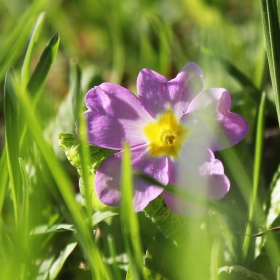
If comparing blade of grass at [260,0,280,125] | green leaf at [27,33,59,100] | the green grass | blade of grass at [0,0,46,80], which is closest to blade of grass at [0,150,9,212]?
the green grass

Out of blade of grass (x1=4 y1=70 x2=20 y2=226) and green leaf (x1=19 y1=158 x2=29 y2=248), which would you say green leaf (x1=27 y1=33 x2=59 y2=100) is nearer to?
blade of grass (x1=4 y1=70 x2=20 y2=226)

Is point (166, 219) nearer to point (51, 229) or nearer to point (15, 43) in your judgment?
point (51, 229)

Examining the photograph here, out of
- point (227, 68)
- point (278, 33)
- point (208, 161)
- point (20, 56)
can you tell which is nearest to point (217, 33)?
point (227, 68)

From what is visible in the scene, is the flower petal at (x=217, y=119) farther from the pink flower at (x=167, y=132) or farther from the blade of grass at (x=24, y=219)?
the blade of grass at (x=24, y=219)

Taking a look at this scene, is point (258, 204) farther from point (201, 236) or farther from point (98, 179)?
point (98, 179)

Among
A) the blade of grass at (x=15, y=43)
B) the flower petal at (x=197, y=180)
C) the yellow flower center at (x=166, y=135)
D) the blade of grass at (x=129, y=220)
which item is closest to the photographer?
the blade of grass at (x=129, y=220)

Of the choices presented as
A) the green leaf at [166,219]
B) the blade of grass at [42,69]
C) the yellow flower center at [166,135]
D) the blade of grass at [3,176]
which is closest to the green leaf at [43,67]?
the blade of grass at [42,69]
